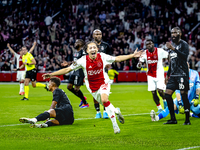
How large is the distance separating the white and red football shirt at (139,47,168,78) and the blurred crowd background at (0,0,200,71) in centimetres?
1481

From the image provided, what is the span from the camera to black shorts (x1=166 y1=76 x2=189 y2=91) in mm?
8516

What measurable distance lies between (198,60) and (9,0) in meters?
20.8

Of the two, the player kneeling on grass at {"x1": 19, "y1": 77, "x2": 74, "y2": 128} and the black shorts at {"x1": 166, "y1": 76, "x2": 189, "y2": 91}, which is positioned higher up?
the black shorts at {"x1": 166, "y1": 76, "x2": 189, "y2": 91}

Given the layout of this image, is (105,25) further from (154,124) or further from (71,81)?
(154,124)

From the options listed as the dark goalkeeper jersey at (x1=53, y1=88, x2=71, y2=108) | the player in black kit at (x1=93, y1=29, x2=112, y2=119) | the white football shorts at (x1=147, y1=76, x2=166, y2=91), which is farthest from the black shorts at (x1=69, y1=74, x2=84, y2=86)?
the dark goalkeeper jersey at (x1=53, y1=88, x2=71, y2=108)

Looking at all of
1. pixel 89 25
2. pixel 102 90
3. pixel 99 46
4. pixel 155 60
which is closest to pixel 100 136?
pixel 102 90

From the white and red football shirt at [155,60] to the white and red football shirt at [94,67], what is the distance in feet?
11.0

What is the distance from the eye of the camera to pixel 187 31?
28.2 m

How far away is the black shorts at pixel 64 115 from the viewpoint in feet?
27.0

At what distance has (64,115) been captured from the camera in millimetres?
8305

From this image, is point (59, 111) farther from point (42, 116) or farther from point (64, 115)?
point (42, 116)

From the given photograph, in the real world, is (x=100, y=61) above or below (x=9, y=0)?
below

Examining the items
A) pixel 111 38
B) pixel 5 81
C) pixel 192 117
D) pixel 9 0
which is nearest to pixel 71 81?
pixel 192 117

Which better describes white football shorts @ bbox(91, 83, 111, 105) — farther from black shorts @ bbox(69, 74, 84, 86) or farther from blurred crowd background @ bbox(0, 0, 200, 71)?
blurred crowd background @ bbox(0, 0, 200, 71)
